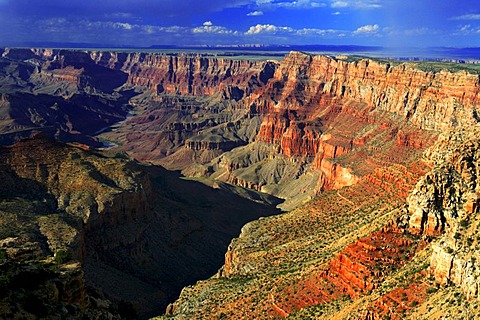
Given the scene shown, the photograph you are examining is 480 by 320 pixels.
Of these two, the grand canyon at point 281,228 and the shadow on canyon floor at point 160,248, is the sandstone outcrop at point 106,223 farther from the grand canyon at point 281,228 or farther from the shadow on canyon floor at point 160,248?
the grand canyon at point 281,228

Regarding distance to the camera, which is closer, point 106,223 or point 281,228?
point 281,228

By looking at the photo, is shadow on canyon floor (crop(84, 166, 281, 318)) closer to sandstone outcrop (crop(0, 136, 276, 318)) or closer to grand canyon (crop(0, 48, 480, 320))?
sandstone outcrop (crop(0, 136, 276, 318))

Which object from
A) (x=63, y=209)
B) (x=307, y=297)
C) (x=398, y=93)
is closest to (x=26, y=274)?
(x=307, y=297)

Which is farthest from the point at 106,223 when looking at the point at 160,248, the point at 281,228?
the point at 281,228

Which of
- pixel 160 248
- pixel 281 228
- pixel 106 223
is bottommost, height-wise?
pixel 160 248

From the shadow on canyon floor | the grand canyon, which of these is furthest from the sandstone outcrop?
the grand canyon

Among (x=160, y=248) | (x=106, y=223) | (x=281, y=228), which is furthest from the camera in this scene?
(x=160, y=248)

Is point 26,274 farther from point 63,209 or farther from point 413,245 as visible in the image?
point 63,209

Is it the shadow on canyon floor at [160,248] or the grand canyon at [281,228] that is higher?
the grand canyon at [281,228]

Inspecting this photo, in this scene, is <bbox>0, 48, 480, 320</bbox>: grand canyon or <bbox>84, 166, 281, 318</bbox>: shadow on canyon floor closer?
<bbox>0, 48, 480, 320</bbox>: grand canyon

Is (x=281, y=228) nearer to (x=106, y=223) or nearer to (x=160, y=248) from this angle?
(x=160, y=248)

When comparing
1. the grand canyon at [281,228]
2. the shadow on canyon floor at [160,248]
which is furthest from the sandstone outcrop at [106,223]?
the grand canyon at [281,228]
